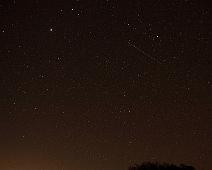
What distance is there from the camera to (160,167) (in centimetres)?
1966

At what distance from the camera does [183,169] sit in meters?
19.0

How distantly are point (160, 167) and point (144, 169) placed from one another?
60 centimetres

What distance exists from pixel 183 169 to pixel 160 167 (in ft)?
3.30

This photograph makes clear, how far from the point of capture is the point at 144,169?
64.8 feet

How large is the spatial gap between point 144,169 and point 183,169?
5.06ft
